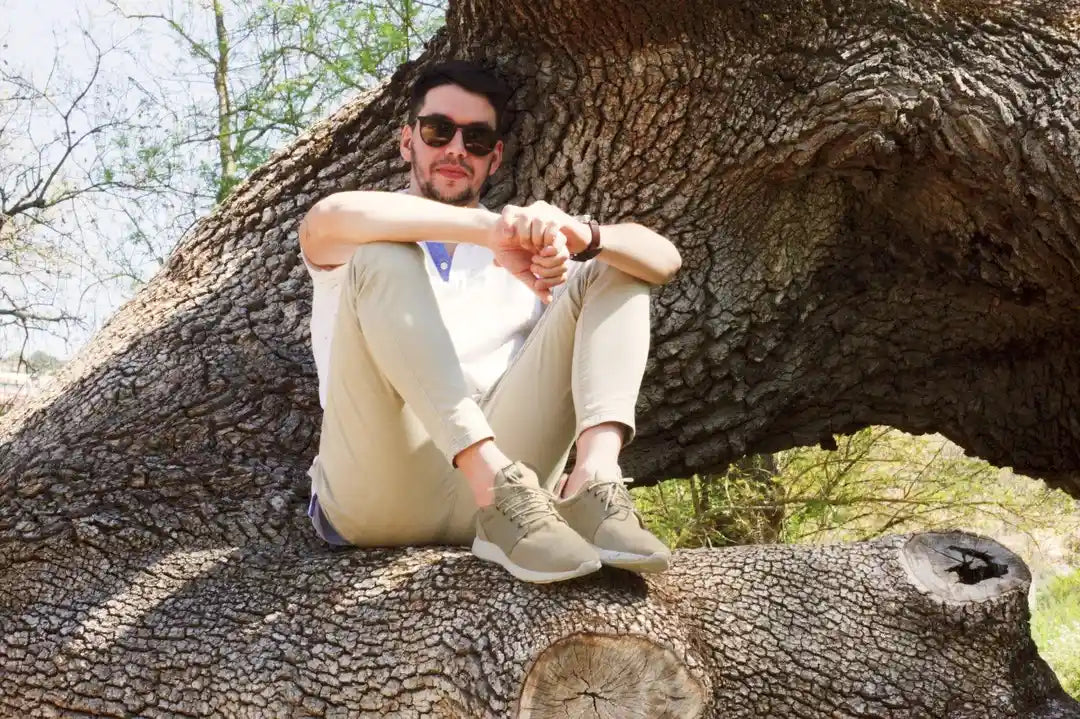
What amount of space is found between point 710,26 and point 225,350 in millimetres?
1891

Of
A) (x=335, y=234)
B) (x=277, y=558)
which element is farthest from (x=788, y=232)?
(x=277, y=558)

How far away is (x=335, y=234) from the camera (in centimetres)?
315

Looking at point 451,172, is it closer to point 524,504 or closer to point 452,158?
point 452,158

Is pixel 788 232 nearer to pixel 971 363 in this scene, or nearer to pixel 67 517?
pixel 971 363

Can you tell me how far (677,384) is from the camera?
4.23 m

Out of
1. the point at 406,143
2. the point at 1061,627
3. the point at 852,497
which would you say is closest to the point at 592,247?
the point at 406,143

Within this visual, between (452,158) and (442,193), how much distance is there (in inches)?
4.5

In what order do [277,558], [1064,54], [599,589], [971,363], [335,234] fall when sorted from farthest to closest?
[971,363] < [1064,54] < [277,558] < [335,234] < [599,589]

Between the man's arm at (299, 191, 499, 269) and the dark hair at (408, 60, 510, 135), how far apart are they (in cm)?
79

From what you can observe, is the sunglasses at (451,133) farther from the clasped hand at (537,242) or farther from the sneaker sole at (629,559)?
the sneaker sole at (629,559)

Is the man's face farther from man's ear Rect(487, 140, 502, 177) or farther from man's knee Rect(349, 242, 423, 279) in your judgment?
man's knee Rect(349, 242, 423, 279)

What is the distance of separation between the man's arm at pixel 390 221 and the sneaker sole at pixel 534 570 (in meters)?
0.78

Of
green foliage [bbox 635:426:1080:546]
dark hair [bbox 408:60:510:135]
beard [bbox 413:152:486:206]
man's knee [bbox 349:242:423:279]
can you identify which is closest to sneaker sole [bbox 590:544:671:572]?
man's knee [bbox 349:242:423:279]

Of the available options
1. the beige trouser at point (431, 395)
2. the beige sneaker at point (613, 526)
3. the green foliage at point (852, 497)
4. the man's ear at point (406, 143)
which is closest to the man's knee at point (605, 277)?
the beige trouser at point (431, 395)
